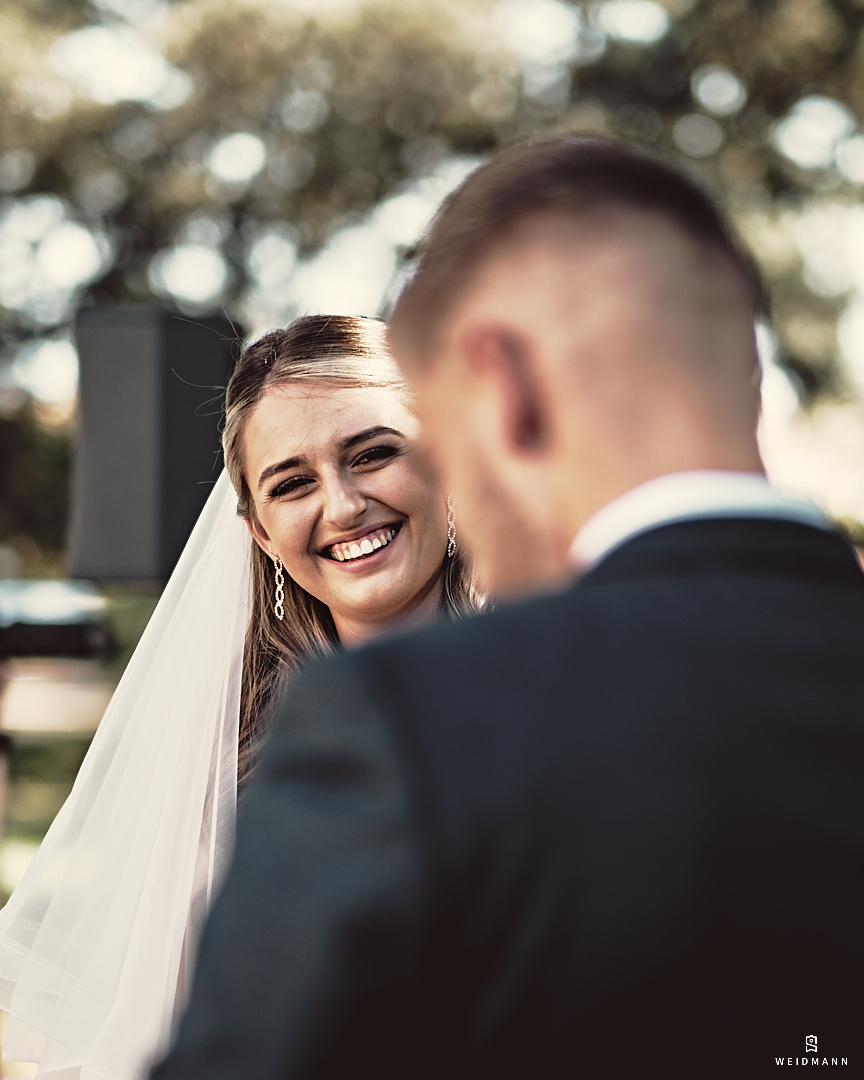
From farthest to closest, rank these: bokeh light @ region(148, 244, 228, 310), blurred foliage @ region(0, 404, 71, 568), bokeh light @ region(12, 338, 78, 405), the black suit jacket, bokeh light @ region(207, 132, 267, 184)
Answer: blurred foliage @ region(0, 404, 71, 568)
bokeh light @ region(12, 338, 78, 405)
bokeh light @ region(148, 244, 228, 310)
bokeh light @ region(207, 132, 267, 184)
the black suit jacket

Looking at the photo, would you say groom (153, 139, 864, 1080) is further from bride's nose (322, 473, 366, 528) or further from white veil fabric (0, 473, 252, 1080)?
white veil fabric (0, 473, 252, 1080)

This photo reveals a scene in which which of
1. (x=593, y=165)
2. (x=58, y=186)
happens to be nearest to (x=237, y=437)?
(x=593, y=165)

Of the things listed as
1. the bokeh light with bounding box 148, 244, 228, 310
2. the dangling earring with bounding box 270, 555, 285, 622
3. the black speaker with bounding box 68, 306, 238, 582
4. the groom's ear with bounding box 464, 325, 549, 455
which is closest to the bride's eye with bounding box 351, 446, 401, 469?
the dangling earring with bounding box 270, 555, 285, 622

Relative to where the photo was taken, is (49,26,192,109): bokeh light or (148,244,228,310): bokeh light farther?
(148,244,228,310): bokeh light

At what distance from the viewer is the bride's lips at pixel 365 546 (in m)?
2.54

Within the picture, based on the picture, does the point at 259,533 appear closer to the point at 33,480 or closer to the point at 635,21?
the point at 635,21

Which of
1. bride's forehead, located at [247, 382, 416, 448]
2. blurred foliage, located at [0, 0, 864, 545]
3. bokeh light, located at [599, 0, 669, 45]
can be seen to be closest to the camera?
bride's forehead, located at [247, 382, 416, 448]

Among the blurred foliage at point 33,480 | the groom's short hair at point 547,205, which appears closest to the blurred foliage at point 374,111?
the blurred foliage at point 33,480

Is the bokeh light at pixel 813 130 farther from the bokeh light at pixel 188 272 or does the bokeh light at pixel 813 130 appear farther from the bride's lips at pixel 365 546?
the bride's lips at pixel 365 546

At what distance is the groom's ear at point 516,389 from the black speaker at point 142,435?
12.0 feet

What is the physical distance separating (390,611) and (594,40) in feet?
48.3

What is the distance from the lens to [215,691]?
2.75 meters

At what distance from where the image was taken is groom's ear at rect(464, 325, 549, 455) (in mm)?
900

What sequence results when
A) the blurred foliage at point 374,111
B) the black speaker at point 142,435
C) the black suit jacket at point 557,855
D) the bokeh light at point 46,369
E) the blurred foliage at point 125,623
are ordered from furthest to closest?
the bokeh light at point 46,369 → the blurred foliage at point 374,111 → the blurred foliage at point 125,623 → the black speaker at point 142,435 → the black suit jacket at point 557,855
